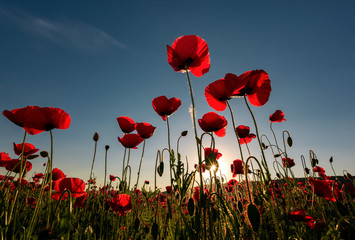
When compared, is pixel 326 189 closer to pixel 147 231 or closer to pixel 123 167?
pixel 147 231

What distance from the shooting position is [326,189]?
1890 mm

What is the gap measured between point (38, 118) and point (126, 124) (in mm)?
1211

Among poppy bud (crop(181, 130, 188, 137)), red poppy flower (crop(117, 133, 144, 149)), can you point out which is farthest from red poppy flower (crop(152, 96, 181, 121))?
red poppy flower (crop(117, 133, 144, 149))

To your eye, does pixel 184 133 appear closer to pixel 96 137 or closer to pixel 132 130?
pixel 132 130

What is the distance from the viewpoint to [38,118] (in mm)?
1548

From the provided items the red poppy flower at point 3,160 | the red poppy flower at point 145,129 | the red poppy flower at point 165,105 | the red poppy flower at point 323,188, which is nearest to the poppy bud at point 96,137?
the red poppy flower at point 145,129

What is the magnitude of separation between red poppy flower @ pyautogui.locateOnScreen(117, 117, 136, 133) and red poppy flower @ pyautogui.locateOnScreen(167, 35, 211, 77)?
3.88ft

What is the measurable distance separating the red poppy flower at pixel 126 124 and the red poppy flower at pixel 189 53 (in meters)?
1.18

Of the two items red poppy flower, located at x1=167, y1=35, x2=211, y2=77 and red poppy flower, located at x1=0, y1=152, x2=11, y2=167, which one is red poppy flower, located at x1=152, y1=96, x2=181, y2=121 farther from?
red poppy flower, located at x1=0, y1=152, x2=11, y2=167

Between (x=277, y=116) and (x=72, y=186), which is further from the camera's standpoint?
(x=277, y=116)

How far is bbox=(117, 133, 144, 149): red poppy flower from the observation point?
2594 mm

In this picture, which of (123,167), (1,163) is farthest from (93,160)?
(1,163)

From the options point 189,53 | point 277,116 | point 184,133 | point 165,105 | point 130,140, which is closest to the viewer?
point 189,53

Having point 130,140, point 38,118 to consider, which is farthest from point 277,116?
point 38,118
